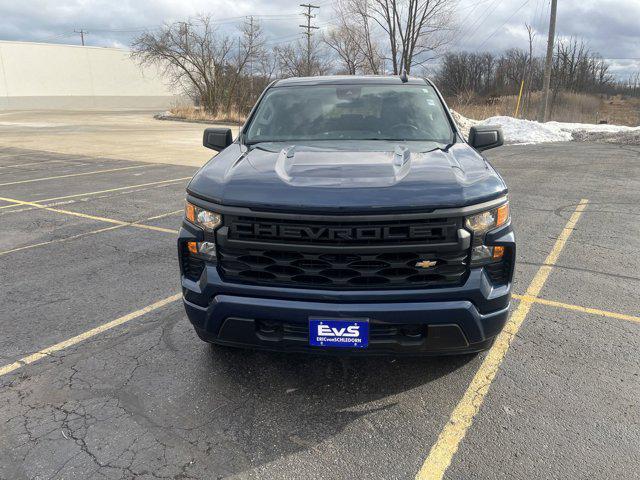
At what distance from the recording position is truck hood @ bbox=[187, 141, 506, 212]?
8.30 feet

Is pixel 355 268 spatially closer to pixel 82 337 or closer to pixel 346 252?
pixel 346 252

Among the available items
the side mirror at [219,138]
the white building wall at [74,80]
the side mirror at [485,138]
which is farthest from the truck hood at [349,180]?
the white building wall at [74,80]

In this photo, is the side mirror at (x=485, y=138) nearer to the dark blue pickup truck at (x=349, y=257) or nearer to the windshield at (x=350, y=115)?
the windshield at (x=350, y=115)


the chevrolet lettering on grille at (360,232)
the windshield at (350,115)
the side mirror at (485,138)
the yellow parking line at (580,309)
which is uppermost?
the windshield at (350,115)

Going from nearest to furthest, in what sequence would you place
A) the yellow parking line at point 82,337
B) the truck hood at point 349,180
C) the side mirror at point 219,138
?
1. the truck hood at point 349,180
2. the yellow parking line at point 82,337
3. the side mirror at point 219,138

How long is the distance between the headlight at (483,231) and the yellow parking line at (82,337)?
9.11 feet

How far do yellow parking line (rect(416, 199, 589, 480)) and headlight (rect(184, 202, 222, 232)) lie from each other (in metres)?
1.65

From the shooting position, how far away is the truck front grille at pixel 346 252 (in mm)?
2545

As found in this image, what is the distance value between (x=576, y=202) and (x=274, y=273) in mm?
7257

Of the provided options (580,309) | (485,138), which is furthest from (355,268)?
(580,309)

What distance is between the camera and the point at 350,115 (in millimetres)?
4074

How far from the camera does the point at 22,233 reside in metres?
6.62

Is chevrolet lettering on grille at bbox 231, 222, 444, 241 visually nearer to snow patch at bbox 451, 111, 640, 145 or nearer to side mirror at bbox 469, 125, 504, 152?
side mirror at bbox 469, 125, 504, 152

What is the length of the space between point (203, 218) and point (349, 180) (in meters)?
0.86
